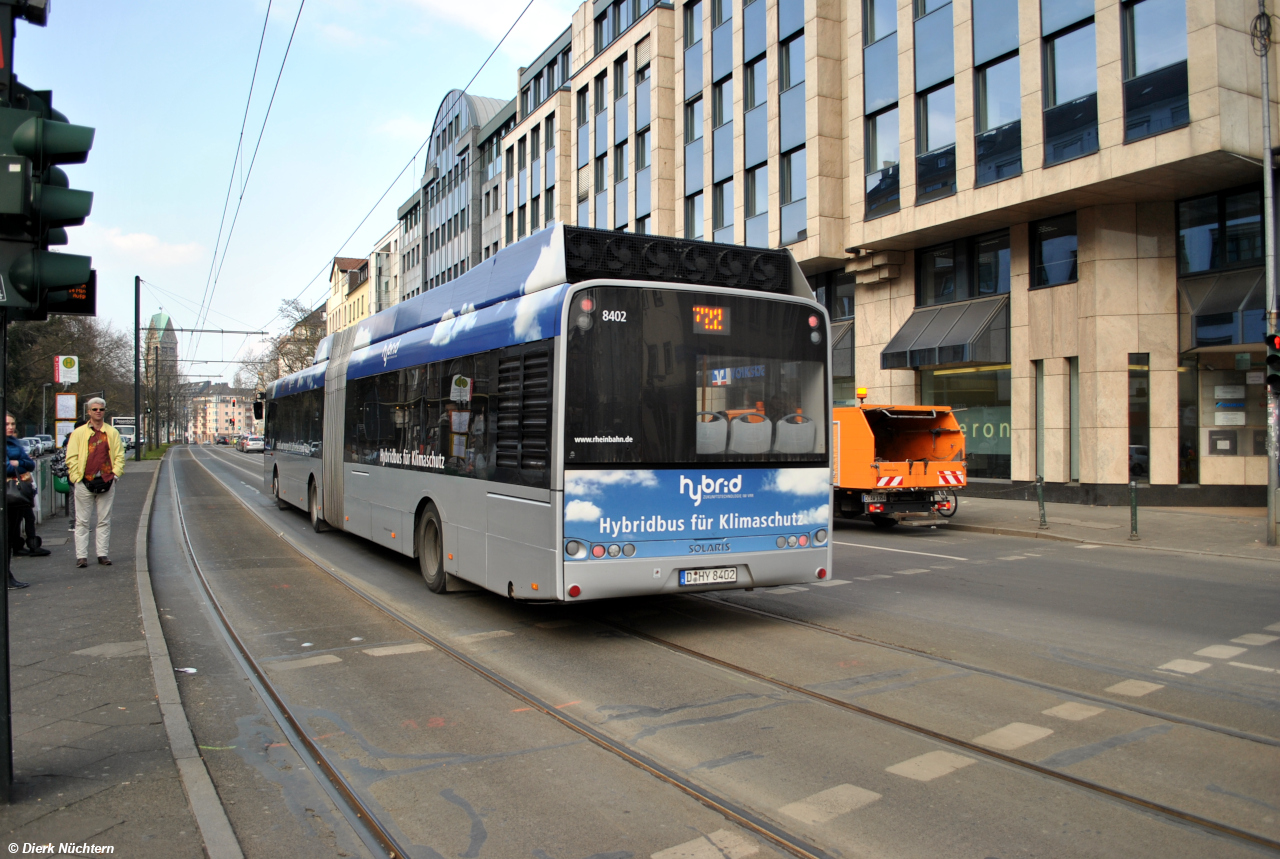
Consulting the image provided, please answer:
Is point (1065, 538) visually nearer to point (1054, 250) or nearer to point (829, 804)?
point (1054, 250)

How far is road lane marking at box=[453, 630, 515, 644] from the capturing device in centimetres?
721

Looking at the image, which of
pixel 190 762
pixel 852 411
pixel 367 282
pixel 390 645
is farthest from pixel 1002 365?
pixel 367 282

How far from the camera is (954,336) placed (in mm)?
21906

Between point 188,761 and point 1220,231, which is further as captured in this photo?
point 1220,231

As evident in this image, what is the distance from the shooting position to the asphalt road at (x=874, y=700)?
3.79m

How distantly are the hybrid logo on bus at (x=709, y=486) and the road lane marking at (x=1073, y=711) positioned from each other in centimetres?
279

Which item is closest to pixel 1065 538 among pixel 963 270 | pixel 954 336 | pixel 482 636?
pixel 954 336

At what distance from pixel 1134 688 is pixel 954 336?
17299mm

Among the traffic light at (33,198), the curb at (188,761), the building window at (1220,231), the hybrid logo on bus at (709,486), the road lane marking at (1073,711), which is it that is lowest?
the road lane marking at (1073,711)

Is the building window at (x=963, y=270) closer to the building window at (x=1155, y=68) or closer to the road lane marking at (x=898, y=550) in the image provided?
the building window at (x=1155, y=68)

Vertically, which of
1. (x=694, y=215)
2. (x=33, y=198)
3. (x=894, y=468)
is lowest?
(x=894, y=468)

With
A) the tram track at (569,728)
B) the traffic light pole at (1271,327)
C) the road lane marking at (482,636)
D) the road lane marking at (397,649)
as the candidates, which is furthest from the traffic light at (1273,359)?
the road lane marking at (397,649)

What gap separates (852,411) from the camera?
51.9 feet

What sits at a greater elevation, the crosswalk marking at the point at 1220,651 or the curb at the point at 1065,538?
the crosswalk marking at the point at 1220,651
